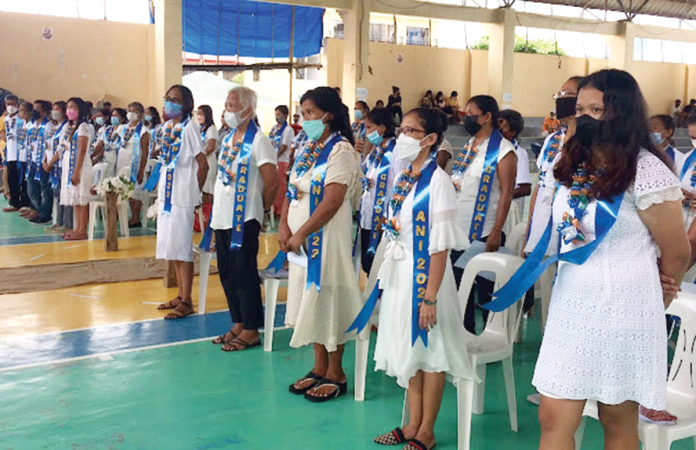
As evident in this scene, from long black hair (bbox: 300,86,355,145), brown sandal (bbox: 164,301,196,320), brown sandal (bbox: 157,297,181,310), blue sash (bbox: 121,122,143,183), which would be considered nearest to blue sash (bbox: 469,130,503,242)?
long black hair (bbox: 300,86,355,145)

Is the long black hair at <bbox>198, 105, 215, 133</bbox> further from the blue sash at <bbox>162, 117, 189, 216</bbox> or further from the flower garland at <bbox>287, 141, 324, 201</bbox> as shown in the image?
the flower garland at <bbox>287, 141, 324, 201</bbox>

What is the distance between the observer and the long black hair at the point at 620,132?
2.18 metres

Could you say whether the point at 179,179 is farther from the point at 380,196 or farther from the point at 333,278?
the point at 333,278

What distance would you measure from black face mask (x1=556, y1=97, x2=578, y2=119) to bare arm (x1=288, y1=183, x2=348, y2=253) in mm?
1071

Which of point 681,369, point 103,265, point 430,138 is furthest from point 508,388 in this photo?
point 103,265

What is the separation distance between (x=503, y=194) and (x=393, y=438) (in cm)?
158

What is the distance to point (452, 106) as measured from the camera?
20438 mm

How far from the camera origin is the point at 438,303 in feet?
10.2

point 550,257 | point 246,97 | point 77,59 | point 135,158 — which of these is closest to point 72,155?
point 135,158

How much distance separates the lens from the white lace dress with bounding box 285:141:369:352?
3773 mm

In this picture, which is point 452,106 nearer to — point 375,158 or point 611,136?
point 375,158

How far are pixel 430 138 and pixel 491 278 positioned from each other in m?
1.42

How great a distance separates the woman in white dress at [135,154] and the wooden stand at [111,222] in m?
1.11

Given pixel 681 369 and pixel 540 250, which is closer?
pixel 540 250
